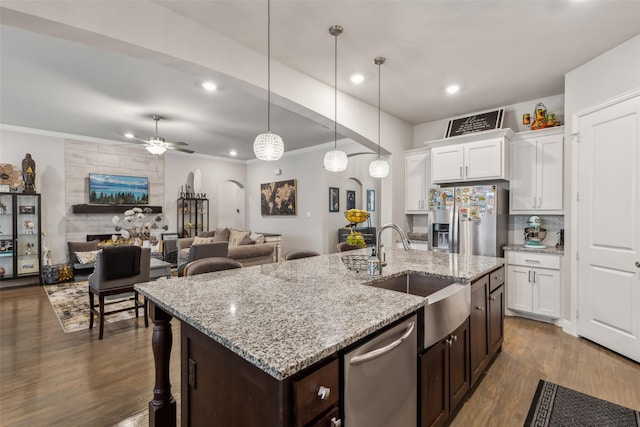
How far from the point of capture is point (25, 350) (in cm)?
283

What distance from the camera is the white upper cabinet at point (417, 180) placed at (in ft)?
15.5

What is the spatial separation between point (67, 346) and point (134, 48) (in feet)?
9.14

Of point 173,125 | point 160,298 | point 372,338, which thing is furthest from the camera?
point 173,125

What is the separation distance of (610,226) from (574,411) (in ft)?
5.88

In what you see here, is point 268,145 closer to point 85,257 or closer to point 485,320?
point 485,320

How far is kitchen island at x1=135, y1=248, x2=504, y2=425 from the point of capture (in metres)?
0.95

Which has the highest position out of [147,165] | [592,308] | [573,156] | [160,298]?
[147,165]

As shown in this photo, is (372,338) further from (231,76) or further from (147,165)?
(147,165)

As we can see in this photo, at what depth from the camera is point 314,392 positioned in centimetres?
94

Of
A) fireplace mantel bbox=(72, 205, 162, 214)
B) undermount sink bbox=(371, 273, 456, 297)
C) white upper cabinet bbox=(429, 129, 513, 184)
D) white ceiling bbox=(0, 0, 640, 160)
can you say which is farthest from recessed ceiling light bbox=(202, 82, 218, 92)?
fireplace mantel bbox=(72, 205, 162, 214)

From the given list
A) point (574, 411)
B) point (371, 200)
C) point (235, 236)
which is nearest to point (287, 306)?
point (574, 411)

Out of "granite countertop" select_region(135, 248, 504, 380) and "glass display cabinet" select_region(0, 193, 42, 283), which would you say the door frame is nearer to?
"granite countertop" select_region(135, 248, 504, 380)

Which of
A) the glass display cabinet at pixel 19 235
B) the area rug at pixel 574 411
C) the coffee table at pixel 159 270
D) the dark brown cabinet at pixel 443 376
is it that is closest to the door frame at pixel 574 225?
the area rug at pixel 574 411

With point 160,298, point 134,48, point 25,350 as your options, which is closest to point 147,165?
point 25,350
